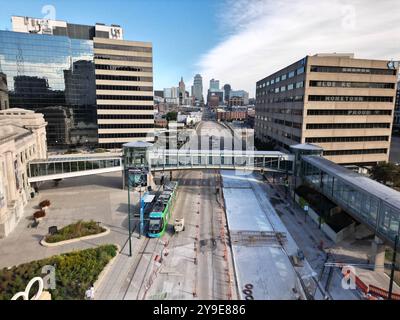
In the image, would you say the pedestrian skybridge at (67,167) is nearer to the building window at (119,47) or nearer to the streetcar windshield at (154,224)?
the streetcar windshield at (154,224)

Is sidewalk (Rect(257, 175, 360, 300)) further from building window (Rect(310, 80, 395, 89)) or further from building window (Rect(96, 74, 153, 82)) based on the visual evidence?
building window (Rect(96, 74, 153, 82))

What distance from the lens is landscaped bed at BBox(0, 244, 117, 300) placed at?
19.8m

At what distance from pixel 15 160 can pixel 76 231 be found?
15682 mm

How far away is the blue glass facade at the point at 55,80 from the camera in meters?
74.9

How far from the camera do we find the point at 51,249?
27.0 meters

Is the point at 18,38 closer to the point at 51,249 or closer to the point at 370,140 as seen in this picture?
the point at 51,249

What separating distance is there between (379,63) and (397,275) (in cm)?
4665

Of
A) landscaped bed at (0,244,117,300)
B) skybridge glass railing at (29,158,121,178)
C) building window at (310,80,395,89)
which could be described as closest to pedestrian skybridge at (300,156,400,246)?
building window at (310,80,395,89)

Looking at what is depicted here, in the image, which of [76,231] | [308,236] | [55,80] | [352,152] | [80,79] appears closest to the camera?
[76,231]

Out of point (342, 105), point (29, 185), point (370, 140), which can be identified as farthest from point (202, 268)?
point (370, 140)

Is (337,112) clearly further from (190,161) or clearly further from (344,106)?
(190,161)

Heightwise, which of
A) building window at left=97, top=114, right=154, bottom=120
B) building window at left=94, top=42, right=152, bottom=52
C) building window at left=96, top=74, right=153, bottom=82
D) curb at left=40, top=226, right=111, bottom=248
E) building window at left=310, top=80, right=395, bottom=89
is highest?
building window at left=94, top=42, right=152, bottom=52

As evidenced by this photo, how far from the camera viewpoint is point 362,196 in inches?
1093

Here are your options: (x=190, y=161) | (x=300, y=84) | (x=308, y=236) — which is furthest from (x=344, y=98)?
(x=308, y=236)
